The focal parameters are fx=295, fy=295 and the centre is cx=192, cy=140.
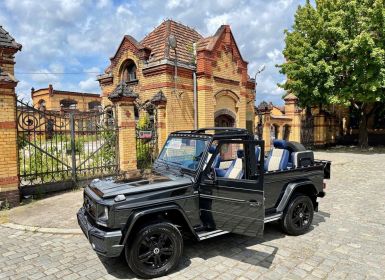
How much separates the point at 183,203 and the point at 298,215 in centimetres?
242

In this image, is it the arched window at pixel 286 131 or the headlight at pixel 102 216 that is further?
the arched window at pixel 286 131

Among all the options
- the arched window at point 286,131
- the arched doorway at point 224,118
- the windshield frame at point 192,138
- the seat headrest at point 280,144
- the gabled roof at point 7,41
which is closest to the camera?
the windshield frame at point 192,138

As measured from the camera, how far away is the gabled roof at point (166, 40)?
13.1 metres

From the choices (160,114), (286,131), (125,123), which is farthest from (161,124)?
(286,131)

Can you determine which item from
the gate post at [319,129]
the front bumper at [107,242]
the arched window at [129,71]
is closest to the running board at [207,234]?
the front bumper at [107,242]

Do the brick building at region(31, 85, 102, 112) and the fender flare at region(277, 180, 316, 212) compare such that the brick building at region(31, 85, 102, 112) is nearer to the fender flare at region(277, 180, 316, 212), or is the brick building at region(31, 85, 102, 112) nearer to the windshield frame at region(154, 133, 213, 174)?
the windshield frame at region(154, 133, 213, 174)

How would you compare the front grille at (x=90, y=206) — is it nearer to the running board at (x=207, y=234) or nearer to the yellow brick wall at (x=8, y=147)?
the running board at (x=207, y=234)

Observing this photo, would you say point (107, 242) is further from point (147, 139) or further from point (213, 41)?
point (213, 41)

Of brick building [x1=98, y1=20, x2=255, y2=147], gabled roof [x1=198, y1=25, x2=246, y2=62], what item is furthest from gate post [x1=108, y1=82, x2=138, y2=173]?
gabled roof [x1=198, y1=25, x2=246, y2=62]

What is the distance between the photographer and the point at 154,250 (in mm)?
3900

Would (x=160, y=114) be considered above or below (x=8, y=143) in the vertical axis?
above

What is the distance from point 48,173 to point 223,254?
6.00 meters

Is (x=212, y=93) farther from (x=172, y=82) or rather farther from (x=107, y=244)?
(x=107, y=244)

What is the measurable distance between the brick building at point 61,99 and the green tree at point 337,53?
26.7 meters
